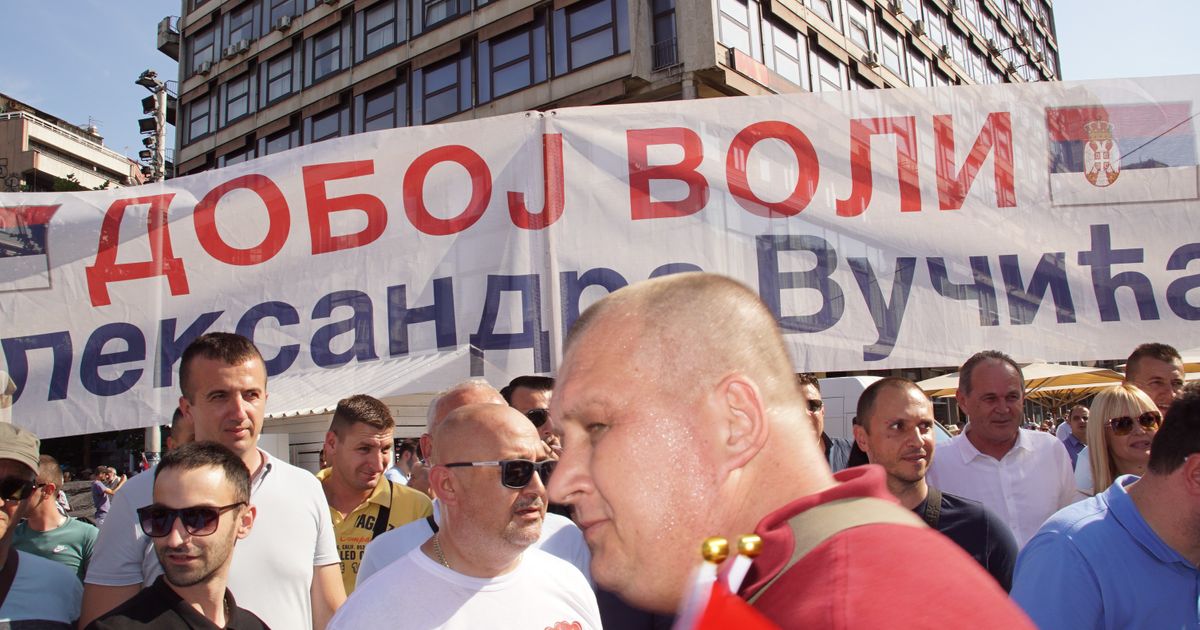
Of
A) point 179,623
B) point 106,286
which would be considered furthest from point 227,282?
point 179,623

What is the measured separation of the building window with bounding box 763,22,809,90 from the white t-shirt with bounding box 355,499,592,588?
2033cm

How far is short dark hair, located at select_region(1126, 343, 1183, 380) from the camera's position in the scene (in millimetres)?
4629

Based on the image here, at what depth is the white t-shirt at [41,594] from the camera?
2.70 metres

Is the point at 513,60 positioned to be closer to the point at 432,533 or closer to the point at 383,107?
the point at 383,107

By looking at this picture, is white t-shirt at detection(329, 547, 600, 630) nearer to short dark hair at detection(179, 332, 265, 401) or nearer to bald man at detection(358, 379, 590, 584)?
bald man at detection(358, 379, 590, 584)

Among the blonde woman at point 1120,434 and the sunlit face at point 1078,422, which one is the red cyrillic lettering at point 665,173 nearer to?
the blonde woman at point 1120,434

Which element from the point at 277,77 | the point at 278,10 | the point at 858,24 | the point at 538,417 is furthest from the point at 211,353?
the point at 278,10

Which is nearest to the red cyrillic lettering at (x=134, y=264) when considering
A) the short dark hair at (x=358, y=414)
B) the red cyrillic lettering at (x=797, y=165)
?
the short dark hair at (x=358, y=414)

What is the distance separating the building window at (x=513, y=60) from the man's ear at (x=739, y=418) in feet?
70.8

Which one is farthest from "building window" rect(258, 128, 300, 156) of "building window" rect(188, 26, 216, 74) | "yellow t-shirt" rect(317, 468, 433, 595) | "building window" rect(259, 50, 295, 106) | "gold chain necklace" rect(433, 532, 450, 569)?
"gold chain necklace" rect(433, 532, 450, 569)

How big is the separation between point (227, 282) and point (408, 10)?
22799 mm

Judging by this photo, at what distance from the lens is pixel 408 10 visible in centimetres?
2498

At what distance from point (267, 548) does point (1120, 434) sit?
3.59m

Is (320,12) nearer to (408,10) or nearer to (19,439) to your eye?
(408,10)
